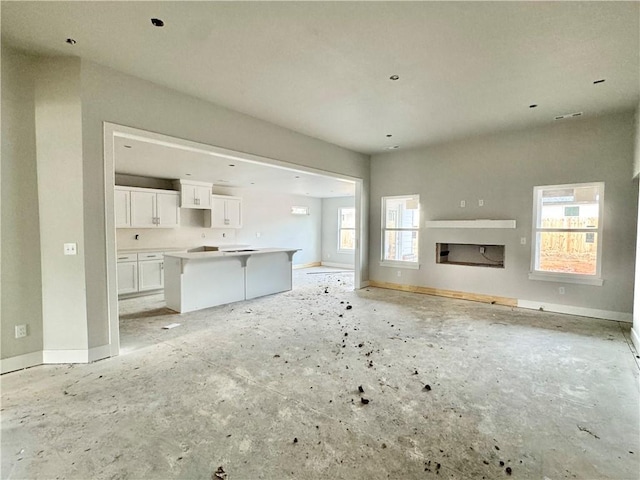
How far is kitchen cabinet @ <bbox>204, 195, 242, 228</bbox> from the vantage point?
809cm

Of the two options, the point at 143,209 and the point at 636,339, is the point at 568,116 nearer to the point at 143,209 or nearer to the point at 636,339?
the point at 636,339

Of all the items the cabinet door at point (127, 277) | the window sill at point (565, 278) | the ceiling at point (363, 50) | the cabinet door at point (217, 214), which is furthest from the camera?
the cabinet door at point (217, 214)

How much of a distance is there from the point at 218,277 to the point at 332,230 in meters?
6.58

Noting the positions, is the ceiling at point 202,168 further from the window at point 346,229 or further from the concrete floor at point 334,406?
the concrete floor at point 334,406

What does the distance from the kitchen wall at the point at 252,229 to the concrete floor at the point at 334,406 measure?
3697mm

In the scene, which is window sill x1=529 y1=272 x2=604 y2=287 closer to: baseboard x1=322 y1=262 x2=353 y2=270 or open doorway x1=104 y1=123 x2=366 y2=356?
open doorway x1=104 y1=123 x2=366 y2=356

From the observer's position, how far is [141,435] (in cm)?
200

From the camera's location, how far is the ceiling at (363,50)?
2.29 meters

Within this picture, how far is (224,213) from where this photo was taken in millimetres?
8352

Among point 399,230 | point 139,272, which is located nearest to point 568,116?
point 399,230

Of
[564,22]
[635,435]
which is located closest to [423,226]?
[564,22]

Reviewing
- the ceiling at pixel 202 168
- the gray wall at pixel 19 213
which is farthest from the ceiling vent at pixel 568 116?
the gray wall at pixel 19 213

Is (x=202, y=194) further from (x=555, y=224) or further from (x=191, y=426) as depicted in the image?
(x=555, y=224)

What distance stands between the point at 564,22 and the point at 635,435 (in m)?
3.05
